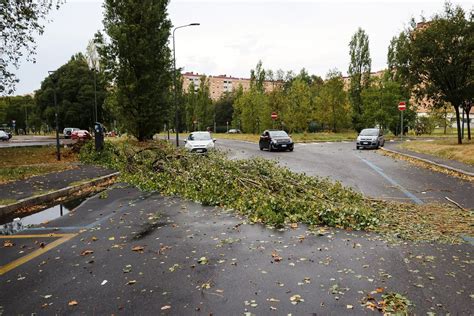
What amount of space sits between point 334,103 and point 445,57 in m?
25.2

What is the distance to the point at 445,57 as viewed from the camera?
85.4 feet

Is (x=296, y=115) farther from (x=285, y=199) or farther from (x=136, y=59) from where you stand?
(x=285, y=199)

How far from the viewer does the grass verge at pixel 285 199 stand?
21.9 feet

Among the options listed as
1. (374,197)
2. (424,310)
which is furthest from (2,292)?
(374,197)

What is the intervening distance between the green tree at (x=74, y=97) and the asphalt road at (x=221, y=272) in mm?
57178

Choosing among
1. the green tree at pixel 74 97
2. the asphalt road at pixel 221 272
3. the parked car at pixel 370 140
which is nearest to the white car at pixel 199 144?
the parked car at pixel 370 140

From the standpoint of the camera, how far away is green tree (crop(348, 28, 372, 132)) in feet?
166

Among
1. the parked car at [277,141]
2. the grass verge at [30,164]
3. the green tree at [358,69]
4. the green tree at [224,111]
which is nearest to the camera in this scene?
the grass verge at [30,164]

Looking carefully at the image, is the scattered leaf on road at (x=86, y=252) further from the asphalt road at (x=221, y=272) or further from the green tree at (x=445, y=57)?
the green tree at (x=445, y=57)

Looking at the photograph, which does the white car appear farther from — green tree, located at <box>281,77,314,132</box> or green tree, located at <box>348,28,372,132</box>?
green tree, located at <box>348,28,372,132</box>

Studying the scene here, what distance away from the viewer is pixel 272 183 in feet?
32.4

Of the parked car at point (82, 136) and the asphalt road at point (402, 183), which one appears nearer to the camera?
the asphalt road at point (402, 183)

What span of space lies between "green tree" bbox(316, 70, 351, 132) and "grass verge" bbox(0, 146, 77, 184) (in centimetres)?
3787

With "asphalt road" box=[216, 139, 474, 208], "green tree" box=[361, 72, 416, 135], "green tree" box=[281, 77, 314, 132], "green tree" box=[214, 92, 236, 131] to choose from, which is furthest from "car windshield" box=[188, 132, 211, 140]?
"green tree" box=[214, 92, 236, 131]
